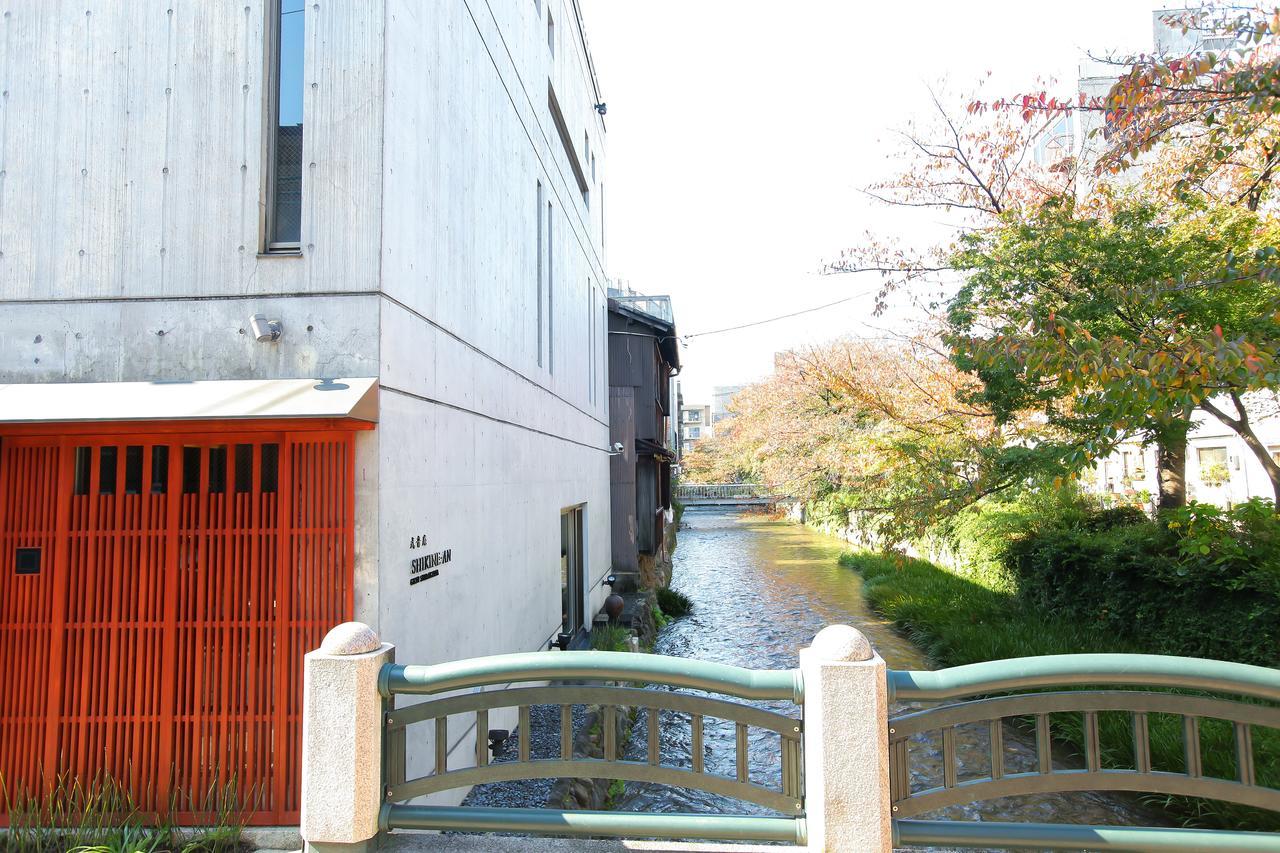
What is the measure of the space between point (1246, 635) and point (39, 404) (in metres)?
11.5

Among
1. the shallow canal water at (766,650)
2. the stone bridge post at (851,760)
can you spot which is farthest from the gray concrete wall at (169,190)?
A: the shallow canal water at (766,650)

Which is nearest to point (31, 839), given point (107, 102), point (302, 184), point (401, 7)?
point (302, 184)

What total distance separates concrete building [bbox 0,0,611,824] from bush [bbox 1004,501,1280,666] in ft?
29.1

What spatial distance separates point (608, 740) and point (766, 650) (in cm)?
1078

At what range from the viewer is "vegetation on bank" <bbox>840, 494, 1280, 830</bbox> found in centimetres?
704

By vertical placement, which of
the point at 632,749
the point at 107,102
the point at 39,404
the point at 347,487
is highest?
the point at 107,102

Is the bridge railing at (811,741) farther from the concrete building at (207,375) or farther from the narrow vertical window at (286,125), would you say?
the narrow vertical window at (286,125)

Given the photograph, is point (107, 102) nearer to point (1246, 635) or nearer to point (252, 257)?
point (252, 257)

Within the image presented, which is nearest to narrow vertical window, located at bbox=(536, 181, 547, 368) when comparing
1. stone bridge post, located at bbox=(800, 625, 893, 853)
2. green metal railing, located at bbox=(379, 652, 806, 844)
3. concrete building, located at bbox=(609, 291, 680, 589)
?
green metal railing, located at bbox=(379, 652, 806, 844)

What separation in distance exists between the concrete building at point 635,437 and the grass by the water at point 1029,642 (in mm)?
6007

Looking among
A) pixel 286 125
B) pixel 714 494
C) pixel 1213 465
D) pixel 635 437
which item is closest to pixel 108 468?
pixel 286 125

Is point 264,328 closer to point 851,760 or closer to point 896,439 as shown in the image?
point 851,760

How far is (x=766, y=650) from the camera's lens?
1368 centimetres

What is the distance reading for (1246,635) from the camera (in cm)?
816
